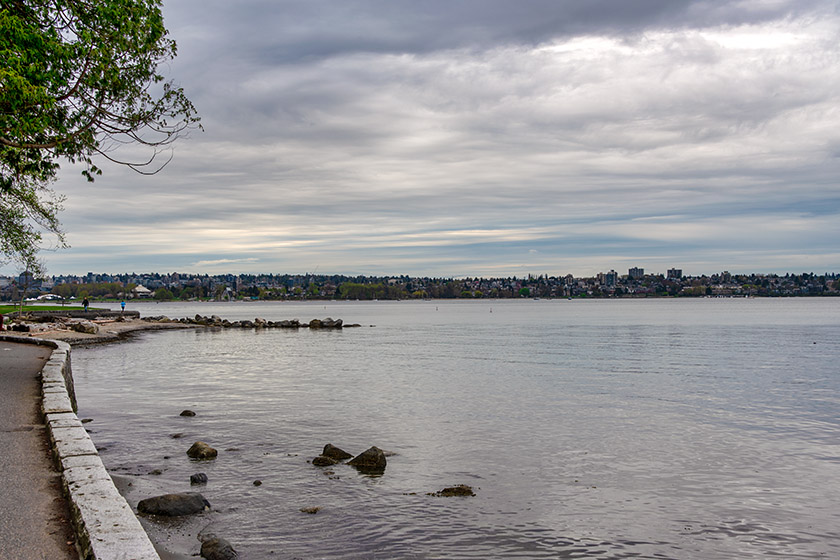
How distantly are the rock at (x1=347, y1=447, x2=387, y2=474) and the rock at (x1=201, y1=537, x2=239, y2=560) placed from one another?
5.38m

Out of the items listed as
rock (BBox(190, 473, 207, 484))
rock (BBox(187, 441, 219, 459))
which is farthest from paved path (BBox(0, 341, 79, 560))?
rock (BBox(187, 441, 219, 459))

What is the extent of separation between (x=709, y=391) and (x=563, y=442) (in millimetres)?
13337

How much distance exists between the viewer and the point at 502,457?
16.4 meters

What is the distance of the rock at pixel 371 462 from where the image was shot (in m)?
14.8

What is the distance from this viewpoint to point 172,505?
36.3 ft

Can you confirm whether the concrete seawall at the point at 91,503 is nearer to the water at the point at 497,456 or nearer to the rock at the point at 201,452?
the water at the point at 497,456

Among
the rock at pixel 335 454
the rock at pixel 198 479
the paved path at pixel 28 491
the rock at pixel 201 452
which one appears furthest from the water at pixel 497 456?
the paved path at pixel 28 491

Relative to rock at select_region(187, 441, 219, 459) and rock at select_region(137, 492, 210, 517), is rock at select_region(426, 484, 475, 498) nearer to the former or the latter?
rock at select_region(137, 492, 210, 517)

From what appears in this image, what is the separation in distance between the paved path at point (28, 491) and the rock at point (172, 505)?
5.90ft

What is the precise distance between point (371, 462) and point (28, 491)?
7.80 meters

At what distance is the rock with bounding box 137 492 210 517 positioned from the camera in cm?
1091

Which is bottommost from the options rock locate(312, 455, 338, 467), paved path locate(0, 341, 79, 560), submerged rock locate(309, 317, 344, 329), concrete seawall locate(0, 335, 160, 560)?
submerged rock locate(309, 317, 344, 329)

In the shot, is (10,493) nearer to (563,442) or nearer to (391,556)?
(391,556)

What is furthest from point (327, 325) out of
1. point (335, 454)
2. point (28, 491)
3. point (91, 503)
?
point (91, 503)
